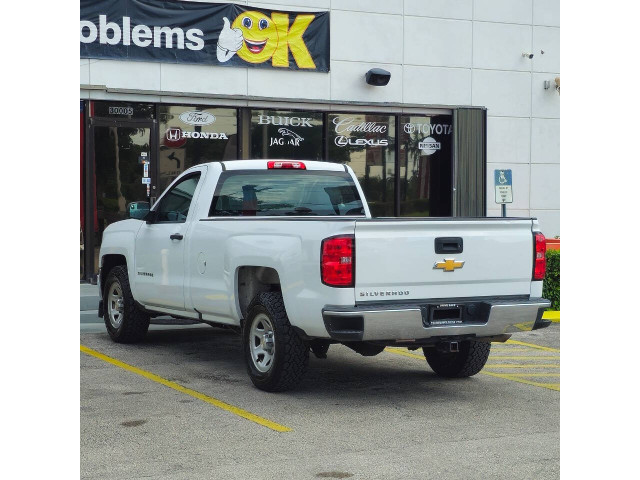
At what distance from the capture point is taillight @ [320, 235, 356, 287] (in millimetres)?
7297

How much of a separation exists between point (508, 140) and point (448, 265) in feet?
40.0

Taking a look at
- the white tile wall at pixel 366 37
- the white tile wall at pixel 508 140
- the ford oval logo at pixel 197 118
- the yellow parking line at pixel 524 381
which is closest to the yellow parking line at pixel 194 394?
the yellow parking line at pixel 524 381

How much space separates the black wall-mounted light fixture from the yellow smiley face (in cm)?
180

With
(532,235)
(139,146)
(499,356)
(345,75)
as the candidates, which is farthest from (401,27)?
(532,235)

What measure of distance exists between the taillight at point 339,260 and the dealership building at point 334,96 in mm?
9281

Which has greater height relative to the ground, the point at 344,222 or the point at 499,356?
the point at 344,222

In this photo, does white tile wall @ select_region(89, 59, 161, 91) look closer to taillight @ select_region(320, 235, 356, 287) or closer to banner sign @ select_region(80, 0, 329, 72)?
banner sign @ select_region(80, 0, 329, 72)

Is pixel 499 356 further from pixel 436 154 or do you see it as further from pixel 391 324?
pixel 436 154

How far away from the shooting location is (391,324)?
732 cm

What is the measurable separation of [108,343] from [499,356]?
4.27 meters

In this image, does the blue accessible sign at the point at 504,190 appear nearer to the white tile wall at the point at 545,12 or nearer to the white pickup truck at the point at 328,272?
the white tile wall at the point at 545,12

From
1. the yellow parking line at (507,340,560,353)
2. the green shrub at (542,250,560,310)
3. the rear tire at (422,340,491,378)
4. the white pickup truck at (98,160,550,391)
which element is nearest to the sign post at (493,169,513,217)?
the green shrub at (542,250,560,310)

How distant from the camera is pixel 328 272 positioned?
7.35 meters

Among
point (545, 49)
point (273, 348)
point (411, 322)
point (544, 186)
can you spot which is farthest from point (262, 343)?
point (545, 49)
